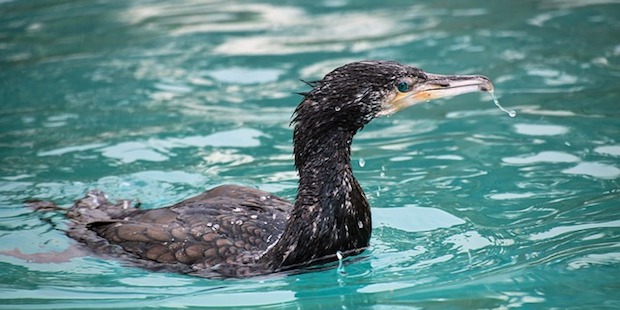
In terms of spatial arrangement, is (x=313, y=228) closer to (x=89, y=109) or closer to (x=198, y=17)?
(x=89, y=109)

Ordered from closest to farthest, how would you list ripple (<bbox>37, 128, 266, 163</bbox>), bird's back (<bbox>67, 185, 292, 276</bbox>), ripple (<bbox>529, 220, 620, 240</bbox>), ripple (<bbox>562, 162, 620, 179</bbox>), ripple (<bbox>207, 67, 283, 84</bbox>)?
bird's back (<bbox>67, 185, 292, 276</bbox>) → ripple (<bbox>529, 220, 620, 240</bbox>) → ripple (<bbox>562, 162, 620, 179</bbox>) → ripple (<bbox>37, 128, 266, 163</bbox>) → ripple (<bbox>207, 67, 283, 84</bbox>)

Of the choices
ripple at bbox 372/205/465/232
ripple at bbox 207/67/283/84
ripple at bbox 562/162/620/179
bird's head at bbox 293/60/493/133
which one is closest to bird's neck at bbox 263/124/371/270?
bird's head at bbox 293/60/493/133

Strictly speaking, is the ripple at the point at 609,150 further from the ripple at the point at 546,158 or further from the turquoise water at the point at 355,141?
the ripple at the point at 546,158

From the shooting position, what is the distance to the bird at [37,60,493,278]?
6.88m

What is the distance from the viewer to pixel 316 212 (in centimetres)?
693

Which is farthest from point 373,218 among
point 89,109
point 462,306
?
point 89,109

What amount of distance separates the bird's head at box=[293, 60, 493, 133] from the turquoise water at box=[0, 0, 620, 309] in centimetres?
93

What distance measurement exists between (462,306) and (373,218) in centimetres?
169

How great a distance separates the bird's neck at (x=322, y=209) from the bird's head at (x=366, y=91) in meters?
0.12

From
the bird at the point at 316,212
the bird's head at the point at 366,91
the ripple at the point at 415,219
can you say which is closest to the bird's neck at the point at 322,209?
the bird at the point at 316,212

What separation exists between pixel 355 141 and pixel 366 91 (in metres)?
3.04

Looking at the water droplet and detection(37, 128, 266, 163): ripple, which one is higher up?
detection(37, 128, 266, 163): ripple

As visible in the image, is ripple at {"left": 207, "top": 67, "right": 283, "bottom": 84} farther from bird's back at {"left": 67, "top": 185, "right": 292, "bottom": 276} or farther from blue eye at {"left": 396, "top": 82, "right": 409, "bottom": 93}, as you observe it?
blue eye at {"left": 396, "top": 82, "right": 409, "bottom": 93}

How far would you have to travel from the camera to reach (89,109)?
10.7 m
